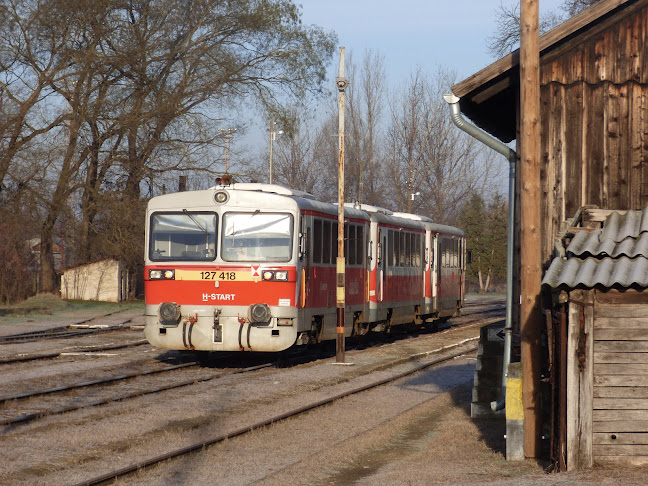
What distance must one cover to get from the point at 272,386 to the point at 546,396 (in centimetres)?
545

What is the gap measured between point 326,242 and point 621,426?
415 inches

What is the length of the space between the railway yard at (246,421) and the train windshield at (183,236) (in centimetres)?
198

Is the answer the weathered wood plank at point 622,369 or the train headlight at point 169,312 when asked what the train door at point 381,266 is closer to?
the train headlight at point 169,312

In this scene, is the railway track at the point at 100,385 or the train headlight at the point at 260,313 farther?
the train headlight at the point at 260,313

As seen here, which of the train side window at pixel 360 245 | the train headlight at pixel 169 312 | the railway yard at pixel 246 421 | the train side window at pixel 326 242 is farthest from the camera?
the train side window at pixel 360 245

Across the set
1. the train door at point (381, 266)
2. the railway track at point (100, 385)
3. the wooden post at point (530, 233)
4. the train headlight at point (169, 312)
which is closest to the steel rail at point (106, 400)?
the railway track at point (100, 385)

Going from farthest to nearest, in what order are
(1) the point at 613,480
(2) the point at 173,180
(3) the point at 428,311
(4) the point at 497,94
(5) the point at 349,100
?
(5) the point at 349,100 < (2) the point at 173,180 < (3) the point at 428,311 < (4) the point at 497,94 < (1) the point at 613,480

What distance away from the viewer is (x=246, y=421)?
38.4 feet

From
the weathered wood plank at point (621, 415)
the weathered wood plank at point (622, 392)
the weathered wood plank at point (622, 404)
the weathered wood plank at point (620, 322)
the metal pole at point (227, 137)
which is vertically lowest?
the weathered wood plank at point (621, 415)

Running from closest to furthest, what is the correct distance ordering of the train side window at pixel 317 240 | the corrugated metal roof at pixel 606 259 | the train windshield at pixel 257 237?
→ the corrugated metal roof at pixel 606 259
the train windshield at pixel 257 237
the train side window at pixel 317 240

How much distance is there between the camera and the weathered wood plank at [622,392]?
8.76 metres

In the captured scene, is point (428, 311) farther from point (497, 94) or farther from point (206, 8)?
point (206, 8)

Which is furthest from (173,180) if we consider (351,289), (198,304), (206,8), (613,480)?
(613,480)

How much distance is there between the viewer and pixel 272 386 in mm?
15172
